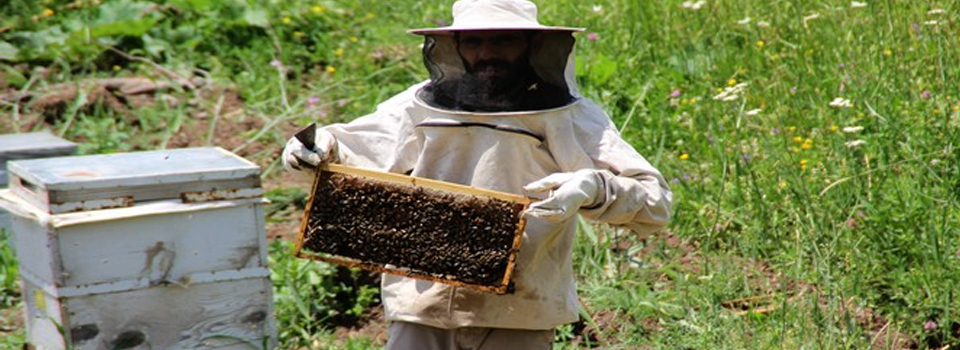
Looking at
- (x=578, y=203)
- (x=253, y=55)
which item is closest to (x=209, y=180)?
(x=578, y=203)

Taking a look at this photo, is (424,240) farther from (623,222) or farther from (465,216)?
(623,222)

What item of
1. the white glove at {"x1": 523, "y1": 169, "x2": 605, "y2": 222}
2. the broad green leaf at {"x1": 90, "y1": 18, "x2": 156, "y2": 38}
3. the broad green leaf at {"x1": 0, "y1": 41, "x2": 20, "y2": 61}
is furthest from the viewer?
the broad green leaf at {"x1": 90, "y1": 18, "x2": 156, "y2": 38}

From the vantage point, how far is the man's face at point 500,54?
2922mm

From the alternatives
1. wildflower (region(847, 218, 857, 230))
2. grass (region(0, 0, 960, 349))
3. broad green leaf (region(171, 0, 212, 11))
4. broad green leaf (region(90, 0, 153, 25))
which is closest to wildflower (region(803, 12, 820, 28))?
grass (region(0, 0, 960, 349))

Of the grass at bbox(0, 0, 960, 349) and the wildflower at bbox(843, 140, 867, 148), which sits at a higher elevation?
the wildflower at bbox(843, 140, 867, 148)

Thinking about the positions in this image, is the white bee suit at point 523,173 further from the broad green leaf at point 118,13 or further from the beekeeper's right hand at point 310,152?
the broad green leaf at point 118,13

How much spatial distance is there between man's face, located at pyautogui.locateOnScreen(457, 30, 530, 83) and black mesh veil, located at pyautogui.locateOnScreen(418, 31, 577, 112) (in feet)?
0.08

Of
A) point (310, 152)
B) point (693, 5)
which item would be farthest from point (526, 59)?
point (693, 5)

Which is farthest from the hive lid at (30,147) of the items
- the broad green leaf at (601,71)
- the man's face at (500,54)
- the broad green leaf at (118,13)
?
the man's face at (500,54)

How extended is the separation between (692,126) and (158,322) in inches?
108

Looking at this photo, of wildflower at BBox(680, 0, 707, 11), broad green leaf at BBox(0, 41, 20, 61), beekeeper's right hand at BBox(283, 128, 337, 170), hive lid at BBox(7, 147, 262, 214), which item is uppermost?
beekeeper's right hand at BBox(283, 128, 337, 170)

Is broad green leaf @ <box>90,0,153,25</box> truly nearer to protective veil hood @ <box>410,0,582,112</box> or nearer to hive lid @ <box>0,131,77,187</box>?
hive lid @ <box>0,131,77,187</box>

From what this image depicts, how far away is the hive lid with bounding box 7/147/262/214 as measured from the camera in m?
3.71

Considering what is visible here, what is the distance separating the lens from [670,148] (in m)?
5.74
